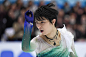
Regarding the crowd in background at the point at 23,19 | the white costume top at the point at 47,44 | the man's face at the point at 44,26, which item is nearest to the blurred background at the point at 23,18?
the crowd in background at the point at 23,19

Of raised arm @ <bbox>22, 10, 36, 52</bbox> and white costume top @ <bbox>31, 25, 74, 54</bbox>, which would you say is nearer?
raised arm @ <bbox>22, 10, 36, 52</bbox>

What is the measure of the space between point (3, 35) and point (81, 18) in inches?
109

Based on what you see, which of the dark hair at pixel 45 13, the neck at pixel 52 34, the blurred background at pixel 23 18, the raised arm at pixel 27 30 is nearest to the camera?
the raised arm at pixel 27 30

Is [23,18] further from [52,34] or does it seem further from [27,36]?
[27,36]

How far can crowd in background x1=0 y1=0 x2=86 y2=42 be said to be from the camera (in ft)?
15.3

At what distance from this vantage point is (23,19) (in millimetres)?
4867

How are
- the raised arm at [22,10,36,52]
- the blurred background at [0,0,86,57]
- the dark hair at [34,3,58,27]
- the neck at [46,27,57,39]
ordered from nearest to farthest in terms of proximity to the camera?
the raised arm at [22,10,36,52] < the dark hair at [34,3,58,27] < the neck at [46,27,57,39] < the blurred background at [0,0,86,57]

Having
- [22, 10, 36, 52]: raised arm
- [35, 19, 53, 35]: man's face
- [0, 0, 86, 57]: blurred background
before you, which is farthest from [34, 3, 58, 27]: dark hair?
[0, 0, 86, 57]: blurred background

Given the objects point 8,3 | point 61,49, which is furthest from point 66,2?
point 61,49

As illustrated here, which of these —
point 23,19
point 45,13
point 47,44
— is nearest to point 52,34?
point 47,44

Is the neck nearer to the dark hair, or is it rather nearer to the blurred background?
the dark hair

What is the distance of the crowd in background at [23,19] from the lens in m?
4.66

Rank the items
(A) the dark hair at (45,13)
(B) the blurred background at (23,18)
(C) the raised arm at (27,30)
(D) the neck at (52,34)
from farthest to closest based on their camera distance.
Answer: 1. (B) the blurred background at (23,18)
2. (D) the neck at (52,34)
3. (A) the dark hair at (45,13)
4. (C) the raised arm at (27,30)

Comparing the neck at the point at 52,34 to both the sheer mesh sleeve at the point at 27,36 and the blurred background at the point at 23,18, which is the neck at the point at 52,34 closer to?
the sheer mesh sleeve at the point at 27,36
